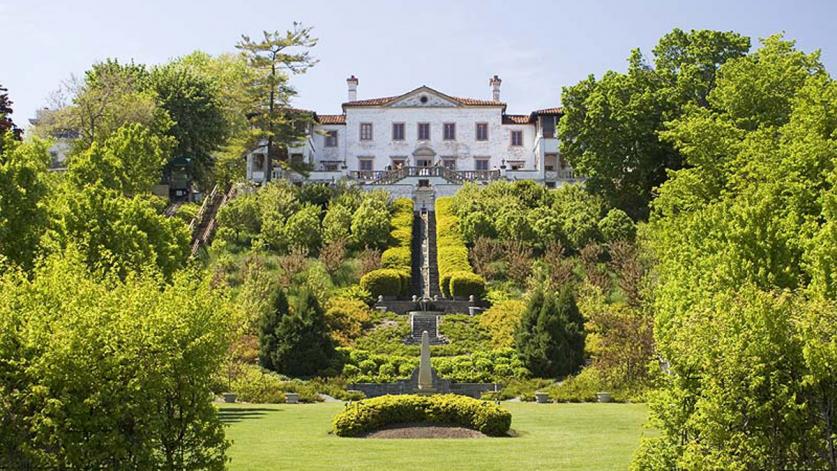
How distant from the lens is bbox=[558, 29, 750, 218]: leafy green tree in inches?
2026

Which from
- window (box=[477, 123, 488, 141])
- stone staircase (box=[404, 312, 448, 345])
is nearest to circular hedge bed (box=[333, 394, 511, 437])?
stone staircase (box=[404, 312, 448, 345])

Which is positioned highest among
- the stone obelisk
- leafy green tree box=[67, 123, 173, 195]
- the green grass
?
leafy green tree box=[67, 123, 173, 195]

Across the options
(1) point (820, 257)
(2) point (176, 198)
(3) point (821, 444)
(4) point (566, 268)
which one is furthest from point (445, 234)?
(3) point (821, 444)

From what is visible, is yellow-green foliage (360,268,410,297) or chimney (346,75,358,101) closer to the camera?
yellow-green foliage (360,268,410,297)

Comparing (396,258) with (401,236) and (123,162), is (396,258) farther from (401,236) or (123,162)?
(123,162)

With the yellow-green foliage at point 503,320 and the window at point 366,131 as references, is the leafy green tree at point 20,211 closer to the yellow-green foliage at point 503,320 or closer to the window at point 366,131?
the yellow-green foliage at point 503,320

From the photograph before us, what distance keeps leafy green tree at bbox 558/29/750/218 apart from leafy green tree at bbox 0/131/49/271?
30.9m

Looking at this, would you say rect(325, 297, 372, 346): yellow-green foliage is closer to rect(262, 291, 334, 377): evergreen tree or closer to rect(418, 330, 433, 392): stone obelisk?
rect(262, 291, 334, 377): evergreen tree

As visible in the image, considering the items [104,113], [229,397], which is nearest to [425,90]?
[104,113]

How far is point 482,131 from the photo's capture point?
2847 inches

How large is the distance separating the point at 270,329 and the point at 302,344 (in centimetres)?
135

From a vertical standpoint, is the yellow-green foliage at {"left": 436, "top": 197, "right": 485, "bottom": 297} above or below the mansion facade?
below

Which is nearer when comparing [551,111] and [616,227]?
[616,227]

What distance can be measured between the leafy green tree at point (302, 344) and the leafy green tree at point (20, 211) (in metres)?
10.1
